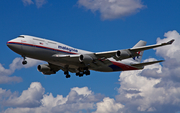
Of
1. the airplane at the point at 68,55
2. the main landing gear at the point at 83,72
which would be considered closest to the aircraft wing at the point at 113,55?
the airplane at the point at 68,55

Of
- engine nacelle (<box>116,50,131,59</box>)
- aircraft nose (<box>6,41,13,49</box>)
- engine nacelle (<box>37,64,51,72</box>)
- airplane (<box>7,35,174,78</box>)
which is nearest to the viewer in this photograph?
aircraft nose (<box>6,41,13,49</box>)

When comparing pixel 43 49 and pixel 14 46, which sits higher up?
pixel 14 46

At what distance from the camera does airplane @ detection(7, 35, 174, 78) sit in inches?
1572

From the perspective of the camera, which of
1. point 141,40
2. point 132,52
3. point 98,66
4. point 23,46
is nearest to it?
point 23,46

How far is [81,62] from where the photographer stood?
45.0 m

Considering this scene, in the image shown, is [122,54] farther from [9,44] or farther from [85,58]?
[9,44]

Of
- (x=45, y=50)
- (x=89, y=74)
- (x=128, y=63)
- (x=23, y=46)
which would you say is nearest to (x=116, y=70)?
Result: (x=128, y=63)

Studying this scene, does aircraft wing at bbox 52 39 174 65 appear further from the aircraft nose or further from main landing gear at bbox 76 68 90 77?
the aircraft nose

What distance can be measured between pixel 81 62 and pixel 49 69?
9609mm

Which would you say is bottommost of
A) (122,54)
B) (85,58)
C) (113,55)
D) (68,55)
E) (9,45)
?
(122,54)

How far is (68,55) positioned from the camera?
4219 centimetres

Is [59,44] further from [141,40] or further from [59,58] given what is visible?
[141,40]

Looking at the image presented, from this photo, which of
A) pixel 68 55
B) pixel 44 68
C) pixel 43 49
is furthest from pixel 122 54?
pixel 44 68

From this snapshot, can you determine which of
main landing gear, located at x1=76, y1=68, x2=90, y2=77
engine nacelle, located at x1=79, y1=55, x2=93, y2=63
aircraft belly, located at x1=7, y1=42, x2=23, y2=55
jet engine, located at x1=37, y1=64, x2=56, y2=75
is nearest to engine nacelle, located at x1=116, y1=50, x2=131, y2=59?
engine nacelle, located at x1=79, y1=55, x2=93, y2=63
